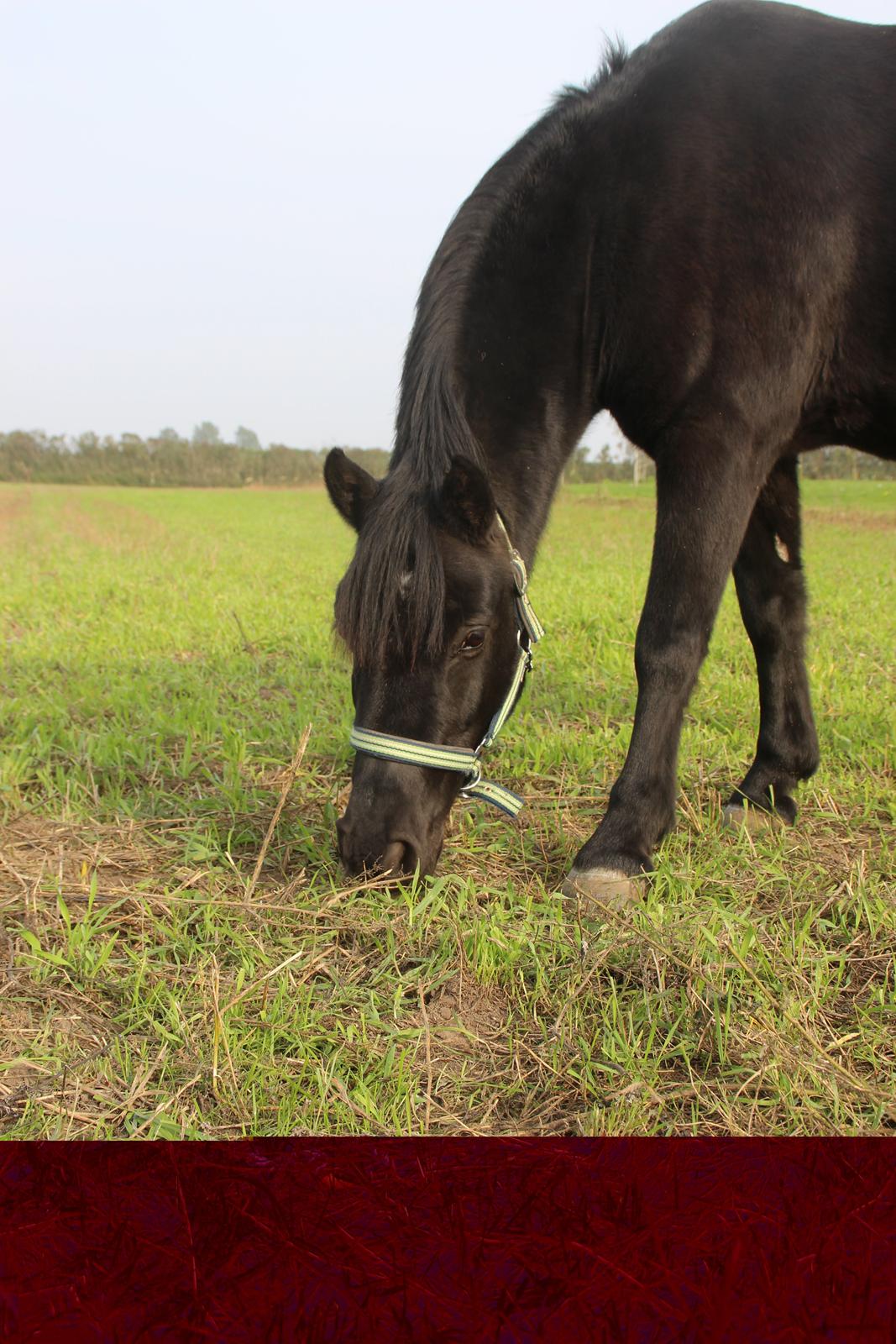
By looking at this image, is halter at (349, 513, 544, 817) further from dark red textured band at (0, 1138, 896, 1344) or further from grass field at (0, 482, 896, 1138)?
dark red textured band at (0, 1138, 896, 1344)

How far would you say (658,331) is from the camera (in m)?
2.72

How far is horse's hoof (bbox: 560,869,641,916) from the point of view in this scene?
2.49 metres

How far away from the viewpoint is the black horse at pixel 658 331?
2.54m

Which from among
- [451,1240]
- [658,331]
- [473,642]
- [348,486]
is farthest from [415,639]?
[451,1240]

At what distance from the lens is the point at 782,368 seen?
8.84 feet

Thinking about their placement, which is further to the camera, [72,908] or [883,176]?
[883,176]

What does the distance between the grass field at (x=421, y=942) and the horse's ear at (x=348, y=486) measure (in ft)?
2.74

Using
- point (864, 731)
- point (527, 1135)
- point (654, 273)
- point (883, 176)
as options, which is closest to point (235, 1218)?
point (527, 1135)

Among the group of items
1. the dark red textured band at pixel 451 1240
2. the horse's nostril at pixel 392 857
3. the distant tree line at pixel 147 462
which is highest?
the distant tree line at pixel 147 462

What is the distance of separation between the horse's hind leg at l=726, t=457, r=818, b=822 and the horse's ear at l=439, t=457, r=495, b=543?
4.61 feet

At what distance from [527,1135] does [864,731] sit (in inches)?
115

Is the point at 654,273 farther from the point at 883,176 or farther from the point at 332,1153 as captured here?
the point at 332,1153

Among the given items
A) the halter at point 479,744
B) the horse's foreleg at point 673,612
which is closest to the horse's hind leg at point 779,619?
the horse's foreleg at point 673,612

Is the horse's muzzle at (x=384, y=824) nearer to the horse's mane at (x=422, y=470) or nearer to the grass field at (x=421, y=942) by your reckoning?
the grass field at (x=421, y=942)
